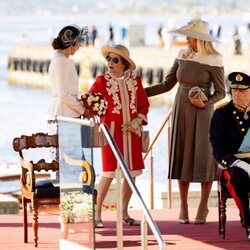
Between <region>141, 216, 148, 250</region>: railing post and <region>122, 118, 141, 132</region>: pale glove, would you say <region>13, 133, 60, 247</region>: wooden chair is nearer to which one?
<region>122, 118, 141, 132</region>: pale glove

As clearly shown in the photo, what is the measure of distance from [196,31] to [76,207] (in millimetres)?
2260

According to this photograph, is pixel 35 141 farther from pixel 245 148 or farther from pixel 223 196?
pixel 245 148

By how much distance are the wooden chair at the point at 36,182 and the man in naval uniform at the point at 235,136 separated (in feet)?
3.92

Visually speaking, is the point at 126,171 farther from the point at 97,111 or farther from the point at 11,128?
the point at 11,128

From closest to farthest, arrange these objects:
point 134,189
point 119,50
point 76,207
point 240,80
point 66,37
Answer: point 134,189 < point 76,207 < point 240,80 < point 66,37 < point 119,50

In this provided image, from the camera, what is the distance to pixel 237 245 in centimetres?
970

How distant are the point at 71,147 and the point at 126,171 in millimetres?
1000

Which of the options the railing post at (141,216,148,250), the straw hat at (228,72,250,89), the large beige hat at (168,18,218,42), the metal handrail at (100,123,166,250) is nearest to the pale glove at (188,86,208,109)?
the large beige hat at (168,18,218,42)

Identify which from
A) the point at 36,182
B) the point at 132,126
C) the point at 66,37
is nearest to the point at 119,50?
the point at 66,37

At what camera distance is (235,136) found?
9.94 meters

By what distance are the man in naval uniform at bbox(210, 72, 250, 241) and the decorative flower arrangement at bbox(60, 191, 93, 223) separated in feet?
4.28

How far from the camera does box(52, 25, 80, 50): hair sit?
998cm

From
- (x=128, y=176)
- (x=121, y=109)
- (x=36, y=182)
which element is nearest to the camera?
(x=128, y=176)

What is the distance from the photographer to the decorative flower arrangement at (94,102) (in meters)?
10.0
